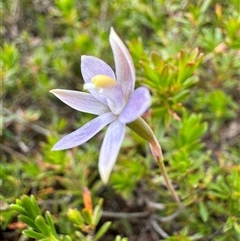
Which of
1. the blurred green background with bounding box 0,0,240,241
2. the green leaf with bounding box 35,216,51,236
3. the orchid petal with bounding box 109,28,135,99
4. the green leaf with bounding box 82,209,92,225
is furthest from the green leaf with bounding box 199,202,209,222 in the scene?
the orchid petal with bounding box 109,28,135,99

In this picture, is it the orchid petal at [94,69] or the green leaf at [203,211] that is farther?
the green leaf at [203,211]

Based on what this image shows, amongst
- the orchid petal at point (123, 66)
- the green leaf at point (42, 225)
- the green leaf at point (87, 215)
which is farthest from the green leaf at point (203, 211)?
the orchid petal at point (123, 66)

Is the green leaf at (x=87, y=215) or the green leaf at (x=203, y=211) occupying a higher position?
the green leaf at (x=87, y=215)

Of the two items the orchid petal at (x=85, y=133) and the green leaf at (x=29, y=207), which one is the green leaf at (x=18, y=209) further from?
the orchid petal at (x=85, y=133)

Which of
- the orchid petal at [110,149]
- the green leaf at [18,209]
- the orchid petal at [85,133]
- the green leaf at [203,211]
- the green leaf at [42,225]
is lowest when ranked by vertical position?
the green leaf at [203,211]

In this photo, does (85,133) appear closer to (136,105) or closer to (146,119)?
(136,105)

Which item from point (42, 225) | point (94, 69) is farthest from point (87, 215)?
point (94, 69)
